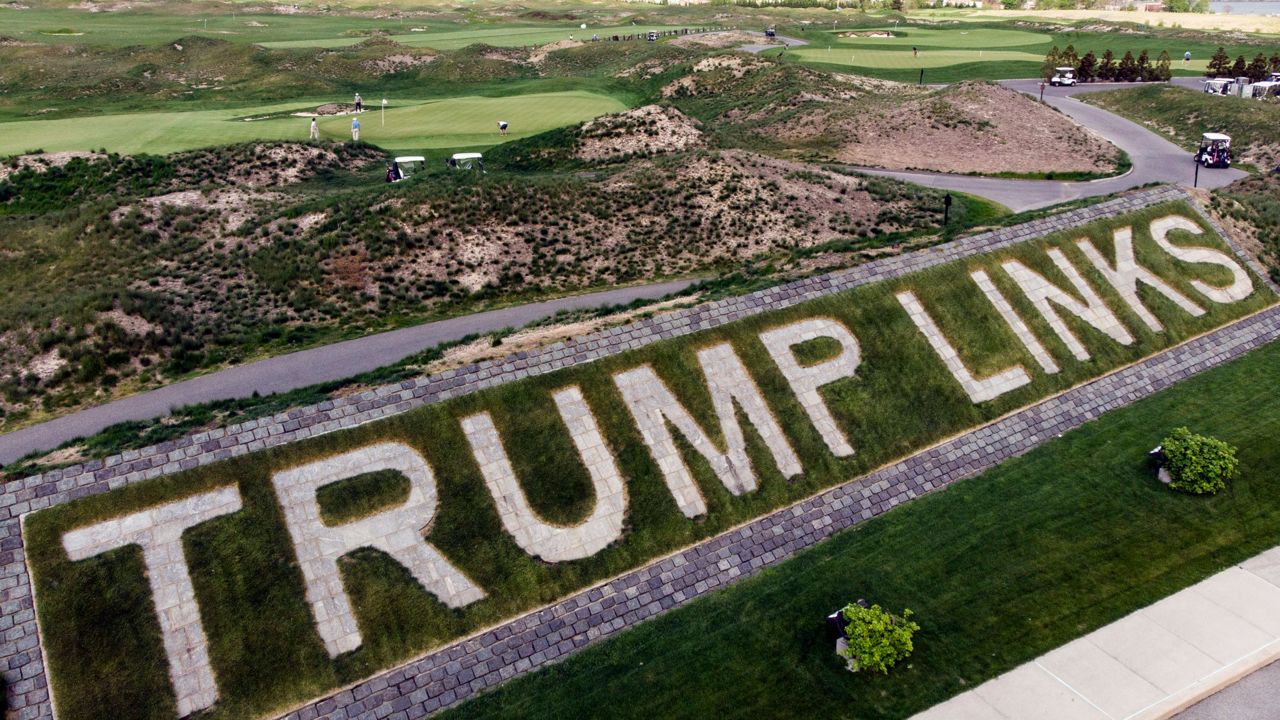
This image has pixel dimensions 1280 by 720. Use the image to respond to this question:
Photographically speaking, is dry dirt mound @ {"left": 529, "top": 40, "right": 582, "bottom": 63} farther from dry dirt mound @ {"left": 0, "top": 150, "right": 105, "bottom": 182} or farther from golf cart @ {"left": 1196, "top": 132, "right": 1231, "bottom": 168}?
golf cart @ {"left": 1196, "top": 132, "right": 1231, "bottom": 168}

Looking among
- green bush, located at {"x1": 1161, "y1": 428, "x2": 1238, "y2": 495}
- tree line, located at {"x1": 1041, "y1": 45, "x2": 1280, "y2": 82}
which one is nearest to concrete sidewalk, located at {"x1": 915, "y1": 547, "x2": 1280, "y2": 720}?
green bush, located at {"x1": 1161, "y1": 428, "x2": 1238, "y2": 495}

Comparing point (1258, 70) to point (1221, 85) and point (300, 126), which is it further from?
point (300, 126)

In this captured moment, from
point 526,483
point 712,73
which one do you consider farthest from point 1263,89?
point 526,483

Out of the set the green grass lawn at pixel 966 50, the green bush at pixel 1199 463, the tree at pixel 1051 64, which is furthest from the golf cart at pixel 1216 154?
the green bush at pixel 1199 463

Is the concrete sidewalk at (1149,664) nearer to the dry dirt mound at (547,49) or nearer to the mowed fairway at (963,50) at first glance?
the mowed fairway at (963,50)

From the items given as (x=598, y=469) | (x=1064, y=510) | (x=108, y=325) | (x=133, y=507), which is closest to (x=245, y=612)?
(x=133, y=507)

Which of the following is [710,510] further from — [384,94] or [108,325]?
[384,94]
